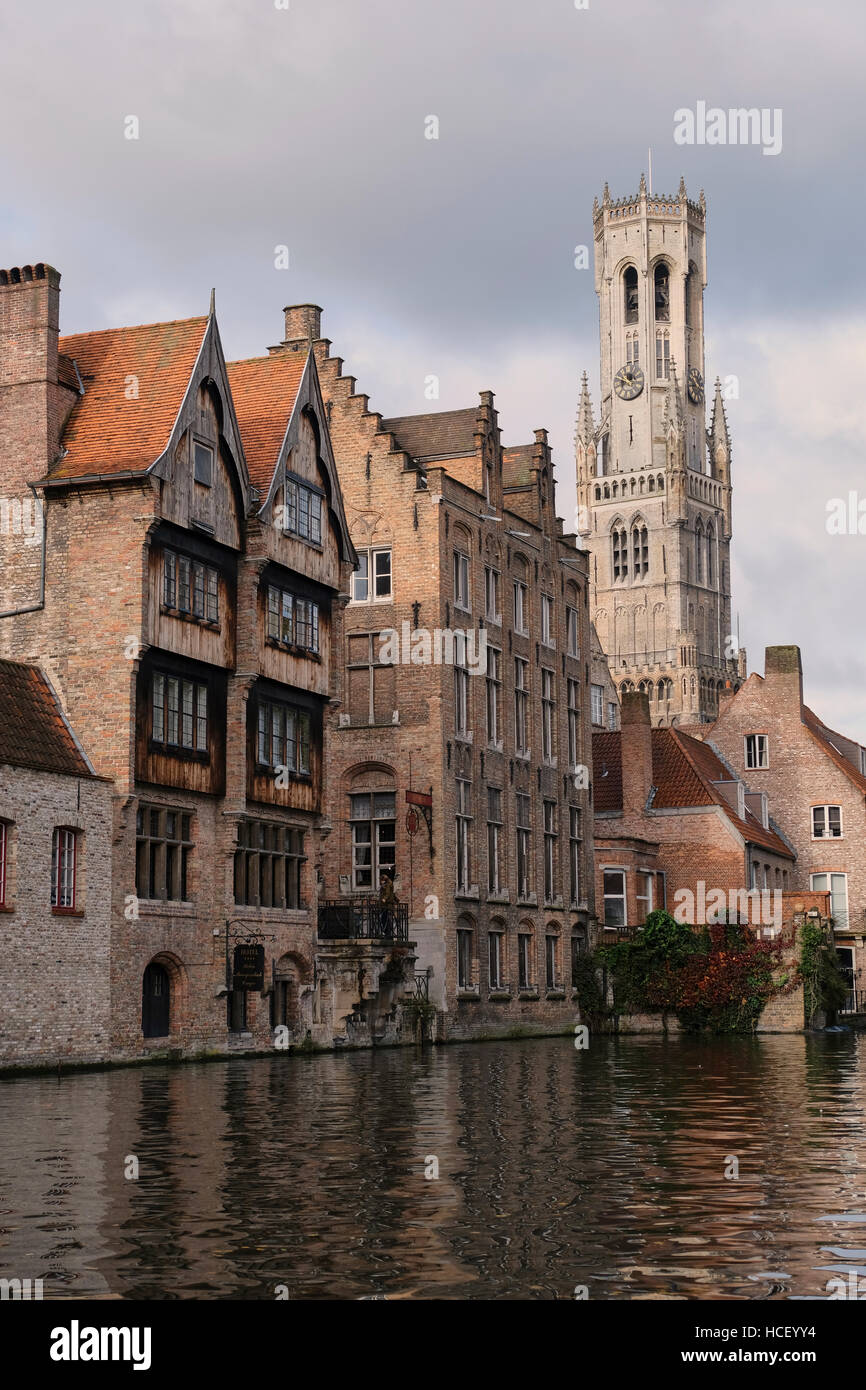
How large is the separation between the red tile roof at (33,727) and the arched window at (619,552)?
147 meters

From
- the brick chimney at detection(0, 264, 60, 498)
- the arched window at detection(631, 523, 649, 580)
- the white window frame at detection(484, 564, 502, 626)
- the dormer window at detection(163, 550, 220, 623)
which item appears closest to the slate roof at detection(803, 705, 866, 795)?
→ the white window frame at detection(484, 564, 502, 626)

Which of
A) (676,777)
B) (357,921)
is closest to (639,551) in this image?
(676,777)

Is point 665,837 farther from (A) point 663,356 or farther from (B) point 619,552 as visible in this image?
(A) point 663,356

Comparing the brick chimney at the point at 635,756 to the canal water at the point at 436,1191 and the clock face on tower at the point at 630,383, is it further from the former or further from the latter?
the clock face on tower at the point at 630,383

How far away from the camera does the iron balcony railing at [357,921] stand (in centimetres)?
4481

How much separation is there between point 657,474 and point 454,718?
133 meters

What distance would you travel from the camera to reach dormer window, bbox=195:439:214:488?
127 feet

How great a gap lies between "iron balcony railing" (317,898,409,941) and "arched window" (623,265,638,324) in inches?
5902

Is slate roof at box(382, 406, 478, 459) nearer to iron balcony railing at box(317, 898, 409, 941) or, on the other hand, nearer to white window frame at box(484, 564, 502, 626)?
white window frame at box(484, 564, 502, 626)

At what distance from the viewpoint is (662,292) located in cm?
18862

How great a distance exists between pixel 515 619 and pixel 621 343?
446 ft

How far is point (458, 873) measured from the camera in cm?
5131
